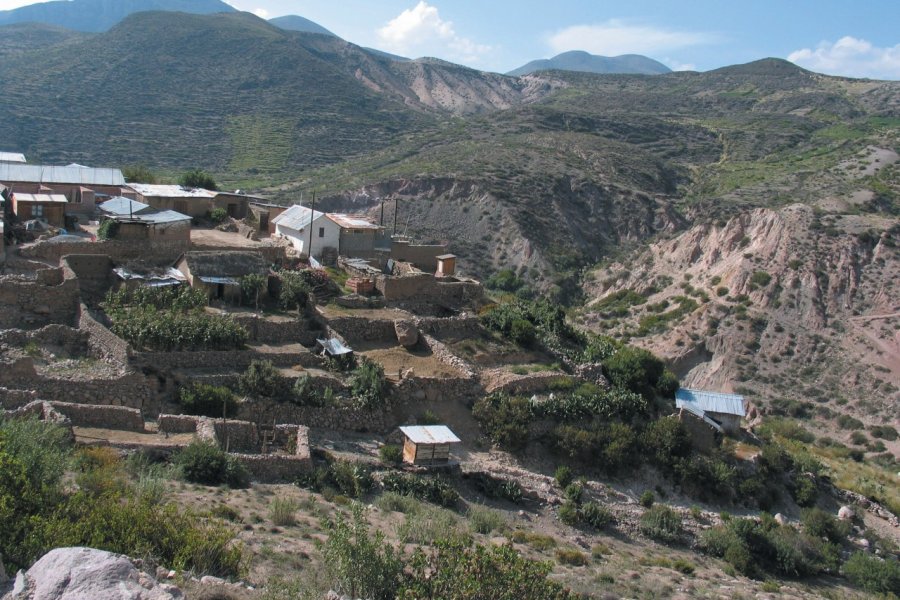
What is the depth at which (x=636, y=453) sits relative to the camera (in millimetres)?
20406

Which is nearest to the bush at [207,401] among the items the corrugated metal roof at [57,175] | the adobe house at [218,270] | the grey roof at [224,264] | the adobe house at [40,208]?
the adobe house at [218,270]

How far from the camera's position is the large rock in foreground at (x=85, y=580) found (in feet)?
20.2

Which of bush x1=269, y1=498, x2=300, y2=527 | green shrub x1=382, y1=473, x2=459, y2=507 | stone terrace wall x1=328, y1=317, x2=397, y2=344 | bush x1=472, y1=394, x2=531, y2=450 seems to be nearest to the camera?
bush x1=269, y1=498, x2=300, y2=527

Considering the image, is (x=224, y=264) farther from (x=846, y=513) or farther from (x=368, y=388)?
(x=846, y=513)

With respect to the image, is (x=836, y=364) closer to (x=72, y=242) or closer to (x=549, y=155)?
(x=72, y=242)

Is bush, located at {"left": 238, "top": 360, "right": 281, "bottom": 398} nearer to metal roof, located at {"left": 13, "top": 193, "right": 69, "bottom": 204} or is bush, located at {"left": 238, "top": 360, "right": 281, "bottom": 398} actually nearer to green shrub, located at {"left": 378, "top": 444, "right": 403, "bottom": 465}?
green shrub, located at {"left": 378, "top": 444, "right": 403, "bottom": 465}

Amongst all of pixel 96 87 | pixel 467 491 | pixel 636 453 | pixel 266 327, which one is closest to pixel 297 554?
pixel 467 491

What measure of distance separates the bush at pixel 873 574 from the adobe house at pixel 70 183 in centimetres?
2482

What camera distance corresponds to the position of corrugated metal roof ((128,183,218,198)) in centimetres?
2870

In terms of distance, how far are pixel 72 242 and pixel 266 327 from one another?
20.0ft

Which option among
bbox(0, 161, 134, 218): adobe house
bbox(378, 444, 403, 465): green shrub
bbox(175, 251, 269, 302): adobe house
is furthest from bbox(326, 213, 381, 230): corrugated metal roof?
bbox(378, 444, 403, 465): green shrub

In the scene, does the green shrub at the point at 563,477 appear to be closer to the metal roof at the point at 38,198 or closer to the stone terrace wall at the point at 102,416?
the stone terrace wall at the point at 102,416

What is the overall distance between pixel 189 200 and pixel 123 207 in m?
4.15

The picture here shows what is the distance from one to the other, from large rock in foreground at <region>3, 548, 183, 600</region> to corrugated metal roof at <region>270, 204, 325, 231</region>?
21.4 m
